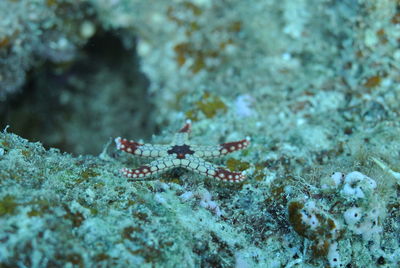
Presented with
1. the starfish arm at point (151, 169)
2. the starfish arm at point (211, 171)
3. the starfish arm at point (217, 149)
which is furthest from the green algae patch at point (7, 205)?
the starfish arm at point (217, 149)

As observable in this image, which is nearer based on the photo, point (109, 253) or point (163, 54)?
point (109, 253)

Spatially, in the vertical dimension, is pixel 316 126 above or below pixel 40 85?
below

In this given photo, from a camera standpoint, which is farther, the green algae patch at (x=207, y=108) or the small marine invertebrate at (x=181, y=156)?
the green algae patch at (x=207, y=108)

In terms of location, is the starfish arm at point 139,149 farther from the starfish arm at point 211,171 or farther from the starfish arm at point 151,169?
the starfish arm at point 211,171

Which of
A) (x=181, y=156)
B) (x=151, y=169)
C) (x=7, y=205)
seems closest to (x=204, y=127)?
(x=181, y=156)

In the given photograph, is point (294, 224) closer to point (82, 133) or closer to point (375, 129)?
point (375, 129)

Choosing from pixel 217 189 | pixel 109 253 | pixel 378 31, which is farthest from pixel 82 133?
pixel 378 31

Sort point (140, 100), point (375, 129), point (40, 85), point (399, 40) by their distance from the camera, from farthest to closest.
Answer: point (140, 100)
point (40, 85)
point (399, 40)
point (375, 129)
